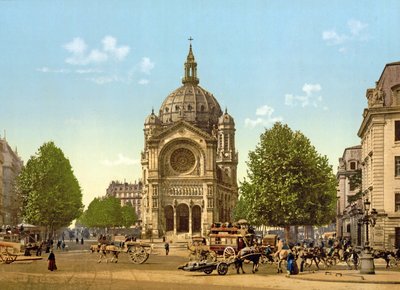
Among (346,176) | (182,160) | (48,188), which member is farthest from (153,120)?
(48,188)

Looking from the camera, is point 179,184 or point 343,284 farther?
point 179,184

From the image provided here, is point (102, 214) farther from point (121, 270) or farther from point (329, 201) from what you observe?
point (121, 270)

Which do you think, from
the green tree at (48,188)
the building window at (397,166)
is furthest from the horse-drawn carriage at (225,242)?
the green tree at (48,188)

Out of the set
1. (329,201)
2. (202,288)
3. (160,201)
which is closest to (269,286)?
(202,288)

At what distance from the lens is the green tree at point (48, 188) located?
248 feet

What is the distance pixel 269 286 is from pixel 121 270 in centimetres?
1196

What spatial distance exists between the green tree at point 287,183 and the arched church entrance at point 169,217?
62.8 meters

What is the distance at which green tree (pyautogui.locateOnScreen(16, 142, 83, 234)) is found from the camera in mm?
75562

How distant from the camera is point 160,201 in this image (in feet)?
413

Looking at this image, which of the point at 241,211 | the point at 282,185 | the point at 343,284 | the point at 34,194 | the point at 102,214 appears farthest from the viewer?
the point at 102,214

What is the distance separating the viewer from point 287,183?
62000mm

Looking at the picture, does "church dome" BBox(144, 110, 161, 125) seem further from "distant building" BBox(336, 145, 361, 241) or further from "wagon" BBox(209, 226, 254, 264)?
"wagon" BBox(209, 226, 254, 264)

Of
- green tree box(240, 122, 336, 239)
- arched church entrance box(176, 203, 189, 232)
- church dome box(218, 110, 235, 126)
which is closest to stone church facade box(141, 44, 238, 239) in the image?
arched church entrance box(176, 203, 189, 232)

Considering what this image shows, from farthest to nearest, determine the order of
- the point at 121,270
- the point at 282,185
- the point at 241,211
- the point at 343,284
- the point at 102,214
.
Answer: the point at 102,214 < the point at 241,211 < the point at 282,185 < the point at 121,270 < the point at 343,284
